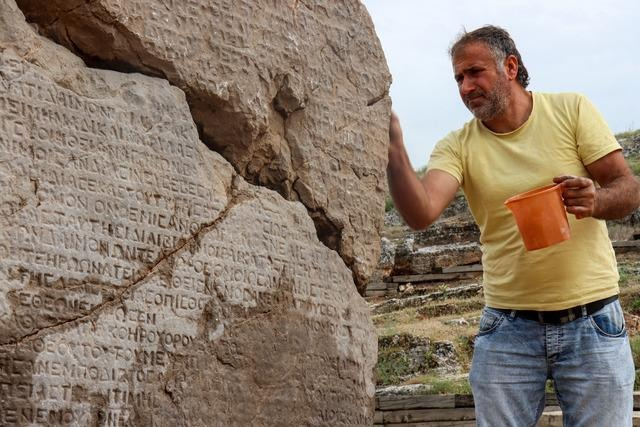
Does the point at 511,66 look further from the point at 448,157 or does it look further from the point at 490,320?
the point at 490,320

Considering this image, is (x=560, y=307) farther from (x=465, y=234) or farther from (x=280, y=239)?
(x=465, y=234)

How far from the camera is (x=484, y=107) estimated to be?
3947mm

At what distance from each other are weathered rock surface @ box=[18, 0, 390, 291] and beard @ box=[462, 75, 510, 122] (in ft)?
2.31

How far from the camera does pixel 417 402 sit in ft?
23.0

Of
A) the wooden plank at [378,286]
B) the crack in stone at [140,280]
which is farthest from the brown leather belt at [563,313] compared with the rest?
the wooden plank at [378,286]

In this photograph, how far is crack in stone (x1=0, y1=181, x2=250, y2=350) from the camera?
3.42 metres

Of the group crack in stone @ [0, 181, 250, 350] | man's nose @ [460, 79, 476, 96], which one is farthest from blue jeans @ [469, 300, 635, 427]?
crack in stone @ [0, 181, 250, 350]

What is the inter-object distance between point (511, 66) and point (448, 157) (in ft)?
1.39

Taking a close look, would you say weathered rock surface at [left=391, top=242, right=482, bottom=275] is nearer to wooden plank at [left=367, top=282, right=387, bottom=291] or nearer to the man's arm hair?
wooden plank at [left=367, top=282, right=387, bottom=291]

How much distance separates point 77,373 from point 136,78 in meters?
1.04

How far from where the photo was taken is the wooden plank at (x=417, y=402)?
6.93 metres

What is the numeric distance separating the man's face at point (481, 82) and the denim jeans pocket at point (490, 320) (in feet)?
2.30

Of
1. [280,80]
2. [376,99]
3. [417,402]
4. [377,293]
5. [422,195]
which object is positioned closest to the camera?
[422,195]

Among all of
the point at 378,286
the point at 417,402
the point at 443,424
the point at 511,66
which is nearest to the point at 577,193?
the point at 511,66
